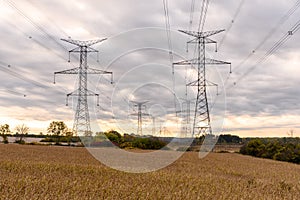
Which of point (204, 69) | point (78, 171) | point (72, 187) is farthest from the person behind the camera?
point (204, 69)

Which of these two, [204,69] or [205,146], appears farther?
[205,146]

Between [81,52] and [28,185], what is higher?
[81,52]

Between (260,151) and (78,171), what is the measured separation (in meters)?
57.7

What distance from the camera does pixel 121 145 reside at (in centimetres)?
7812

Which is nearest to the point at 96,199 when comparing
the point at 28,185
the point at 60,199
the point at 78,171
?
the point at 60,199

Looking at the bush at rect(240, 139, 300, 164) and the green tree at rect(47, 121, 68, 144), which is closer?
the bush at rect(240, 139, 300, 164)

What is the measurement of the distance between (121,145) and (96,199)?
66291 millimetres

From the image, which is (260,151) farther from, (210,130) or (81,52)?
(81,52)

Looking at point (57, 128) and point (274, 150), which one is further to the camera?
point (57, 128)

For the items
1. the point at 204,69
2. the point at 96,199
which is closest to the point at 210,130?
the point at 204,69

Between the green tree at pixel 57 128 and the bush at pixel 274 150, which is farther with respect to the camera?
the green tree at pixel 57 128

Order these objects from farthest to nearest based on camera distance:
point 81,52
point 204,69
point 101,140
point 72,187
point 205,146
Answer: point 101,140 < point 205,146 < point 81,52 < point 204,69 < point 72,187

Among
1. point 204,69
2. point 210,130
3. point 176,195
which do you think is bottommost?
point 176,195

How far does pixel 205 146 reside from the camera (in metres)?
69.5
